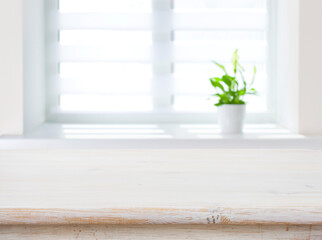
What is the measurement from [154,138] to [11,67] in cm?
59

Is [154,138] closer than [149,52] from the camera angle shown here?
Yes

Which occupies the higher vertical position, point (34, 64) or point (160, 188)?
point (34, 64)

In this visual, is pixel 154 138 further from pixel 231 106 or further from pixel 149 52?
pixel 149 52

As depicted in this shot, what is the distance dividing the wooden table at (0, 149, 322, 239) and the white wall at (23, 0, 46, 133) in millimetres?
660

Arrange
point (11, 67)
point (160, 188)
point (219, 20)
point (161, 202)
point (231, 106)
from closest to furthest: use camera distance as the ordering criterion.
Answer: point (161, 202), point (160, 188), point (11, 67), point (231, 106), point (219, 20)

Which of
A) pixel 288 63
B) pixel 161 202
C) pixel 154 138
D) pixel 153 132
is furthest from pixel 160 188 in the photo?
pixel 288 63

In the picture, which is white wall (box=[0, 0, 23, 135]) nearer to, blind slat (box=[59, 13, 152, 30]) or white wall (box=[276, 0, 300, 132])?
blind slat (box=[59, 13, 152, 30])

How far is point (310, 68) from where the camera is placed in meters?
1.81

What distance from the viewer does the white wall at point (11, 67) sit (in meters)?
1.74

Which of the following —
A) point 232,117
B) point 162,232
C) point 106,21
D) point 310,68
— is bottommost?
point 162,232

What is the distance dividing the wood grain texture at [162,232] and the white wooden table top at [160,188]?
0.05 meters

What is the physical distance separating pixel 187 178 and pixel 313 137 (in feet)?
2.75

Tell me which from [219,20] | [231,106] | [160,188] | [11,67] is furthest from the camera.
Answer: [219,20]

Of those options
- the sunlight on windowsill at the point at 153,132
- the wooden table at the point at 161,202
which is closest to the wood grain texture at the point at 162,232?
the wooden table at the point at 161,202
